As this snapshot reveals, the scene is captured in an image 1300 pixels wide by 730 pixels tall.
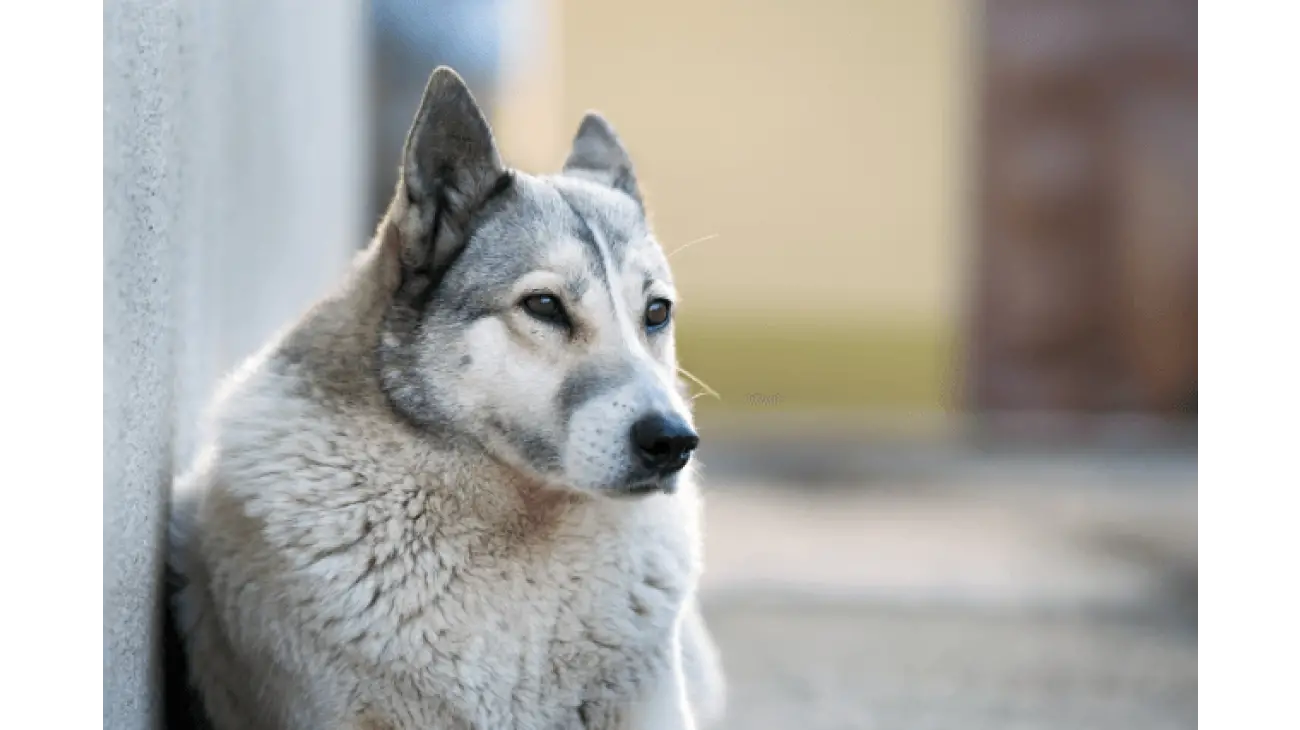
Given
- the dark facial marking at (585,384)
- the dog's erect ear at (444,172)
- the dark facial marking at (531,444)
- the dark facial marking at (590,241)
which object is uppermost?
the dog's erect ear at (444,172)

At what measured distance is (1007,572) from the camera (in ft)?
24.8

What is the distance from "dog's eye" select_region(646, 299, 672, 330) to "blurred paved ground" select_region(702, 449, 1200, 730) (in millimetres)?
1594

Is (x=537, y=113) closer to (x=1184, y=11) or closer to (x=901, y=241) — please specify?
(x=901, y=241)

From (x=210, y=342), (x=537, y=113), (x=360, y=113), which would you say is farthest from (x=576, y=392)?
(x=537, y=113)

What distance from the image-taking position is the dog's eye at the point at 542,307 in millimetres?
2895

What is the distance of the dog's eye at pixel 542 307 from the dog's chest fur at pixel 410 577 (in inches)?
11.5

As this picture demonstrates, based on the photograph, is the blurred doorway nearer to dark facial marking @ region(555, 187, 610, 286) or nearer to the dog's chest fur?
dark facial marking @ region(555, 187, 610, 286)

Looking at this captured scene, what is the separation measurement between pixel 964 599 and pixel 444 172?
4.42 metres

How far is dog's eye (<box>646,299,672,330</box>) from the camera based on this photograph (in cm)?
305

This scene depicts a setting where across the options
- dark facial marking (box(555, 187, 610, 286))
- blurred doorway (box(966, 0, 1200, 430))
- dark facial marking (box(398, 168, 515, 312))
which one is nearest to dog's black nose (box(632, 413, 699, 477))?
dark facial marking (box(555, 187, 610, 286))

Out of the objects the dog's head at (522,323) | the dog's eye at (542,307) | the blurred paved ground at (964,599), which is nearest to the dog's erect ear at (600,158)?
the dog's head at (522,323)

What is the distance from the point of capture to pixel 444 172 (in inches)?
117

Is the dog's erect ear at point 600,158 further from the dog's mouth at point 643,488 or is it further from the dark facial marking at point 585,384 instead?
the dog's mouth at point 643,488

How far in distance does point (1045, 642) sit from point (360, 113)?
5.60 m
